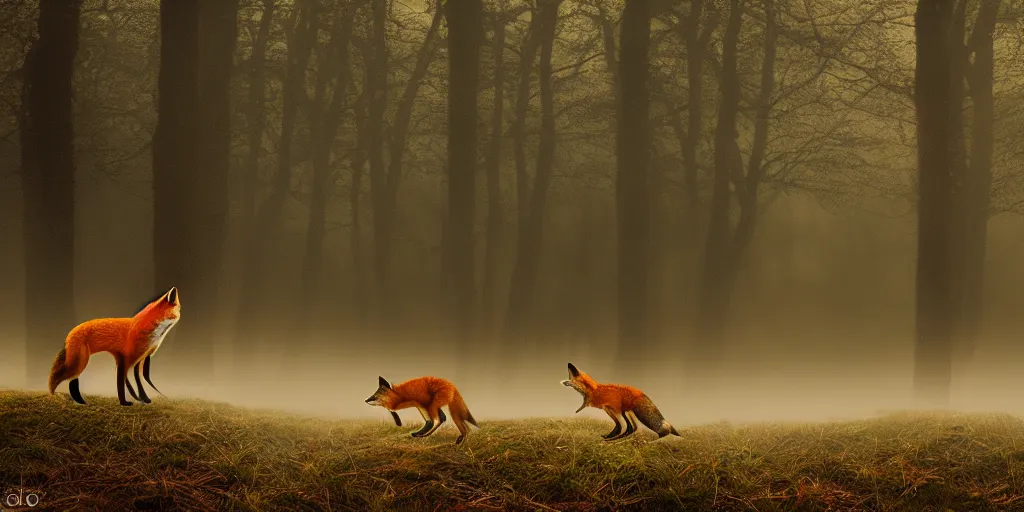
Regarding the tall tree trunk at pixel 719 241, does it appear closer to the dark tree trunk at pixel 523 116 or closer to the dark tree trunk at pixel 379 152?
the dark tree trunk at pixel 523 116

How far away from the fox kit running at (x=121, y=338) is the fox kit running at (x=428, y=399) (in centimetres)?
150

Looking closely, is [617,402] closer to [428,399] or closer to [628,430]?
[628,430]

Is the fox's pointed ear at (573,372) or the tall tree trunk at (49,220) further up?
the tall tree trunk at (49,220)

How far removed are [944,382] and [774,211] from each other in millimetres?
2353

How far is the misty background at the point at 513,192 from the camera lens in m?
6.39

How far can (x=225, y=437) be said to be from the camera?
184 inches

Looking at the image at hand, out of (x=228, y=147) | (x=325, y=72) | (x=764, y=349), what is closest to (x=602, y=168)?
(x=764, y=349)

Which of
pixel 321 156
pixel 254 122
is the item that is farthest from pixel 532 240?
pixel 254 122

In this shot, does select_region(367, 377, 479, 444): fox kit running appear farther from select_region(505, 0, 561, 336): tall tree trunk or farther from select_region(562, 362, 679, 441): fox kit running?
select_region(505, 0, 561, 336): tall tree trunk

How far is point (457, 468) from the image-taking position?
14.3 feet

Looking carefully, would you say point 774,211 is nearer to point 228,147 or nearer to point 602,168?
point 602,168

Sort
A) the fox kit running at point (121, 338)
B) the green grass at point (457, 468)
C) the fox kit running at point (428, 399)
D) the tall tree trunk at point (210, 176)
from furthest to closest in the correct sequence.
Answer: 1. the tall tree trunk at point (210, 176)
2. the fox kit running at point (121, 338)
3. the fox kit running at point (428, 399)
4. the green grass at point (457, 468)

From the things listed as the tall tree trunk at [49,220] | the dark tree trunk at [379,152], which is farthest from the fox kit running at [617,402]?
the tall tree trunk at [49,220]

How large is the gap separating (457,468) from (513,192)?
2.88 meters
